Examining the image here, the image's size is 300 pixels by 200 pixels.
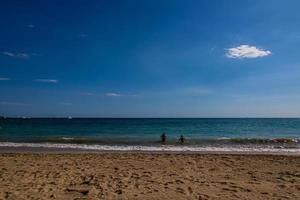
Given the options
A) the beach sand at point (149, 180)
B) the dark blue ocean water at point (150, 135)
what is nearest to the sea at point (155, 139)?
the dark blue ocean water at point (150, 135)

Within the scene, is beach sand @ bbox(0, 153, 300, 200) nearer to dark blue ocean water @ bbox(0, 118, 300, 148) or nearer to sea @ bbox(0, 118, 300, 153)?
sea @ bbox(0, 118, 300, 153)

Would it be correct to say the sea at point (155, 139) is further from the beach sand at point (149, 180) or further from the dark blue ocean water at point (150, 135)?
the beach sand at point (149, 180)

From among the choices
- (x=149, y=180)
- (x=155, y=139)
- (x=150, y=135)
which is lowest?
(x=150, y=135)

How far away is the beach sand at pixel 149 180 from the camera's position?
755 cm

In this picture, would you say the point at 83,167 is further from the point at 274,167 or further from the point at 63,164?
the point at 274,167

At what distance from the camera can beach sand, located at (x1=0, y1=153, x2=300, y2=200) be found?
7.55 metres

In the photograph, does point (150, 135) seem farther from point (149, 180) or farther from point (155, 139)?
point (149, 180)

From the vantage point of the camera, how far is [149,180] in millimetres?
9133

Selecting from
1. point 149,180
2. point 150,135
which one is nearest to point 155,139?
point 150,135

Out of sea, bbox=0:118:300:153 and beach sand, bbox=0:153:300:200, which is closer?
beach sand, bbox=0:153:300:200

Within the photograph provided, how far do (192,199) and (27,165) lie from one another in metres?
7.41

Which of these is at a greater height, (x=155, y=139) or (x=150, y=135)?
(x=155, y=139)

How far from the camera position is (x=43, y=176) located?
9508mm

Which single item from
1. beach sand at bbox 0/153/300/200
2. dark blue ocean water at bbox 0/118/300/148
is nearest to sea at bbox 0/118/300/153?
dark blue ocean water at bbox 0/118/300/148
